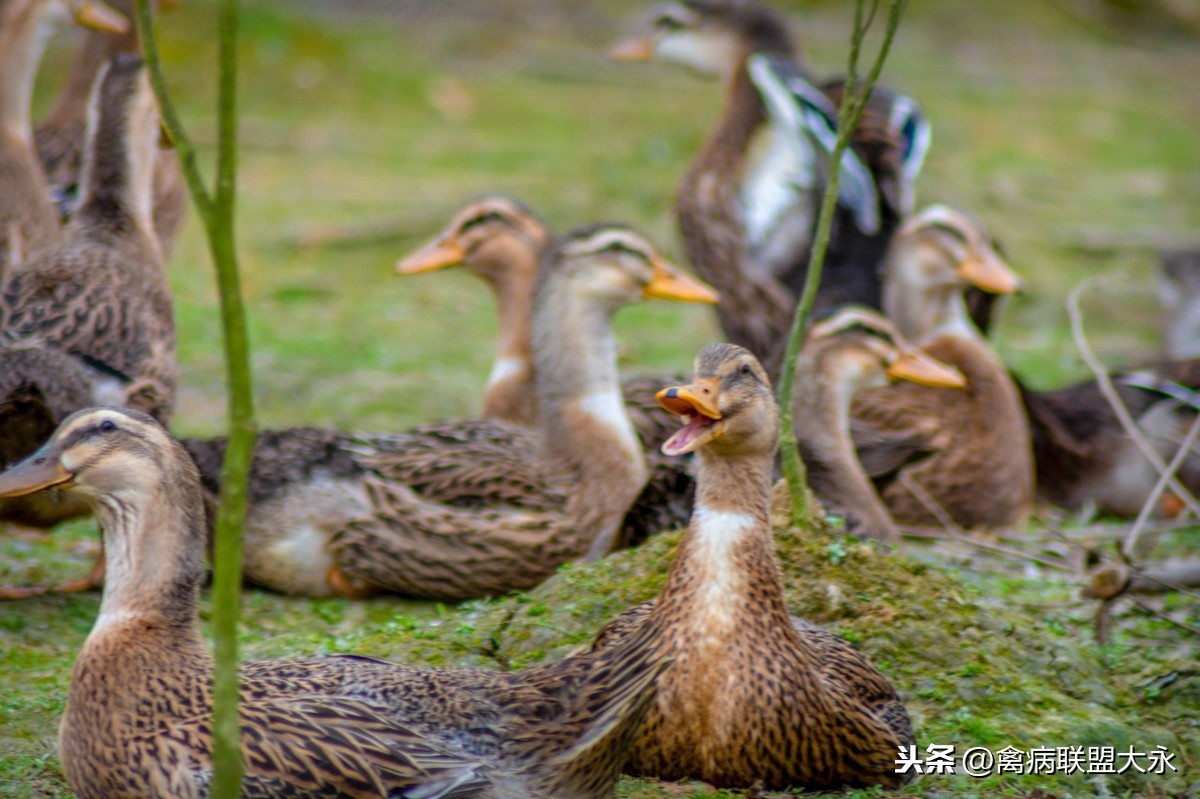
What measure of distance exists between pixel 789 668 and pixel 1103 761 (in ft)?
2.88

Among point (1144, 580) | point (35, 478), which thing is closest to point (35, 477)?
point (35, 478)

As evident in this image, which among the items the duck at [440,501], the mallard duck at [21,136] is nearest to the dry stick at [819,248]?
the duck at [440,501]

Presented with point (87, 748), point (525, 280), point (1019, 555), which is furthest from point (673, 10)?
point (87, 748)

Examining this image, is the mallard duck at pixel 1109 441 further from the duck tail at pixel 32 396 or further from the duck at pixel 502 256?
the duck tail at pixel 32 396

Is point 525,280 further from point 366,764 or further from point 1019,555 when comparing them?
point 366,764

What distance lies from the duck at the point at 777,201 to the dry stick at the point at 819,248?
2.51 metres

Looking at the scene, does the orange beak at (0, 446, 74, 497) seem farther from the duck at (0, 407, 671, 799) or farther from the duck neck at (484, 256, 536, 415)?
the duck neck at (484, 256, 536, 415)

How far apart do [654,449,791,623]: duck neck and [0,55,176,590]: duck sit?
6.17ft

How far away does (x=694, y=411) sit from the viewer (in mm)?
3641

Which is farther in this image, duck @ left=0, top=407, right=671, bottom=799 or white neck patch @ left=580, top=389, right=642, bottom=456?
white neck patch @ left=580, top=389, right=642, bottom=456

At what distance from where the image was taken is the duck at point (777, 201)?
7.02 metres

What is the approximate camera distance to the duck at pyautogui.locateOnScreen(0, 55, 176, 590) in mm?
4660

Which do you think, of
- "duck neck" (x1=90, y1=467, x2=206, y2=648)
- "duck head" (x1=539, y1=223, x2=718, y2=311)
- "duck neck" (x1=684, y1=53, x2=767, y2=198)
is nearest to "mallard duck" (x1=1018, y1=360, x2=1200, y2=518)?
"duck neck" (x1=684, y1=53, x2=767, y2=198)

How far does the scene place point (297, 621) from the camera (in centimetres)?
495
